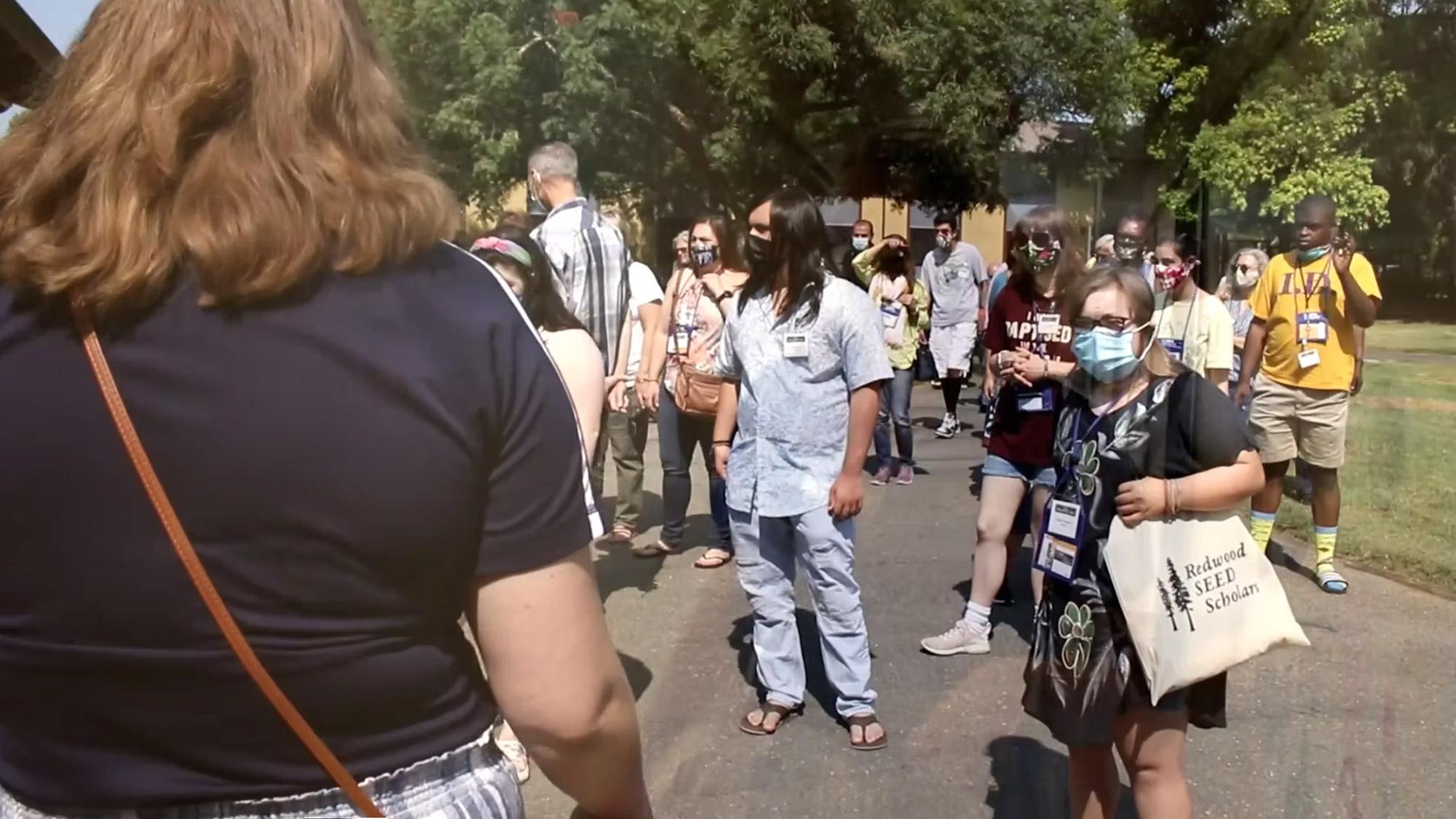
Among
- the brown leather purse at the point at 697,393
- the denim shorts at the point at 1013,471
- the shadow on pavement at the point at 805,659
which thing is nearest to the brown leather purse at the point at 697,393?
the brown leather purse at the point at 697,393

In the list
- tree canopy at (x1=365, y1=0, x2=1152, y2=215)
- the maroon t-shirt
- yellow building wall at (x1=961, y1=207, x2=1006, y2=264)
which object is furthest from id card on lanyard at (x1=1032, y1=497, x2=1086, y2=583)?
the maroon t-shirt

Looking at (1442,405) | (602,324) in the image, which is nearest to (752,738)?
(602,324)

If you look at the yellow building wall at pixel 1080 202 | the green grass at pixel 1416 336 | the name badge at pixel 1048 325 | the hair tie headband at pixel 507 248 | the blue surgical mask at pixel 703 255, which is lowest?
the name badge at pixel 1048 325

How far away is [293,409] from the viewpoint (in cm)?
102

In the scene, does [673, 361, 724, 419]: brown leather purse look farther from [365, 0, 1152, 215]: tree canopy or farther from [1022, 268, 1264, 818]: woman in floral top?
[1022, 268, 1264, 818]: woman in floral top

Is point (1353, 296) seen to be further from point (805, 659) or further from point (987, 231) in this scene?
point (805, 659)

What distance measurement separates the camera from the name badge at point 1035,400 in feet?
13.9

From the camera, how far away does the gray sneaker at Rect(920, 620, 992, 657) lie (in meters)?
4.39

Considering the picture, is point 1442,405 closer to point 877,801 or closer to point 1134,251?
point 1134,251

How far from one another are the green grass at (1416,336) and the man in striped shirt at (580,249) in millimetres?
2174

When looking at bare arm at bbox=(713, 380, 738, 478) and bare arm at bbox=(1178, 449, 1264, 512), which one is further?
bare arm at bbox=(713, 380, 738, 478)

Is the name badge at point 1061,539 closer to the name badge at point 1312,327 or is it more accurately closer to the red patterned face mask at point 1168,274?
the red patterned face mask at point 1168,274

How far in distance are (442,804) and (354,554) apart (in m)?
0.27

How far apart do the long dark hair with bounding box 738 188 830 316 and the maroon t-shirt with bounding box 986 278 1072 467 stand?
3.31ft
